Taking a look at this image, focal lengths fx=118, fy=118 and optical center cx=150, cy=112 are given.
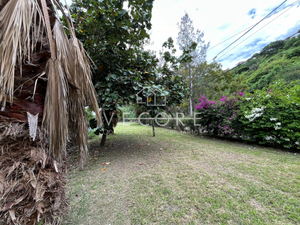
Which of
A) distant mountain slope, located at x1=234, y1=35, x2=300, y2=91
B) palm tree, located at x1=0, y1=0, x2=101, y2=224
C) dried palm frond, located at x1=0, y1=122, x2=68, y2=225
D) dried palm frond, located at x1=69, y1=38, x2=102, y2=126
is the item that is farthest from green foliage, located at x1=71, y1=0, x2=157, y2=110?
distant mountain slope, located at x1=234, y1=35, x2=300, y2=91

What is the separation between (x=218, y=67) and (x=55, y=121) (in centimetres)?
1518

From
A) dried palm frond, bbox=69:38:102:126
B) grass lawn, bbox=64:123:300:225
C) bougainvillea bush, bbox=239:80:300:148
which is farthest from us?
bougainvillea bush, bbox=239:80:300:148

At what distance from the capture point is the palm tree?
88 centimetres

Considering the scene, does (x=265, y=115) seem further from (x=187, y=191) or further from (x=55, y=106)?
(x=55, y=106)

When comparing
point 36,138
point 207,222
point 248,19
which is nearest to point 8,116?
point 36,138

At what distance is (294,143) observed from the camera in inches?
156

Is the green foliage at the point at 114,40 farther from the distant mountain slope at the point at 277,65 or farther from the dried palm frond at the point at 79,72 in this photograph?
the distant mountain slope at the point at 277,65

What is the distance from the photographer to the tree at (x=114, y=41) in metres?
2.31

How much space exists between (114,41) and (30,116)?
94.4 inches

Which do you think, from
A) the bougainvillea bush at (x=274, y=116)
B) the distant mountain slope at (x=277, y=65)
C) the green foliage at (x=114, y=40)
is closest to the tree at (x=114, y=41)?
the green foliage at (x=114, y=40)

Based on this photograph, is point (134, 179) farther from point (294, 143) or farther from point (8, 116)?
point (294, 143)

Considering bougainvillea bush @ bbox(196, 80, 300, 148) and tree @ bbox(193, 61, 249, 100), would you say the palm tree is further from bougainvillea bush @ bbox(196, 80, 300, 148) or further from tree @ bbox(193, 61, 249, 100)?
tree @ bbox(193, 61, 249, 100)

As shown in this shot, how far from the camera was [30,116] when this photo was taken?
0.97 meters

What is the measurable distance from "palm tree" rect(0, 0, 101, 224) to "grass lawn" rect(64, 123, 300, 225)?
0.97 metres
